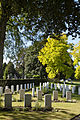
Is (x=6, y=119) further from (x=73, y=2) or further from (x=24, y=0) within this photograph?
(x=73, y=2)

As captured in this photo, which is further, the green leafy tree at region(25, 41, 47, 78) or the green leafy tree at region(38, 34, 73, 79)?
the green leafy tree at region(25, 41, 47, 78)

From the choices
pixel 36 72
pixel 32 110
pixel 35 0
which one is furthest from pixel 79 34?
pixel 36 72

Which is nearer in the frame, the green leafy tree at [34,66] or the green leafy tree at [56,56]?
the green leafy tree at [56,56]

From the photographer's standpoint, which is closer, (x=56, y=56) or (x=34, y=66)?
(x=56, y=56)

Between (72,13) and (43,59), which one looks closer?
(72,13)

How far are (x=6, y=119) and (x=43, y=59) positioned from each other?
1798 centimetres

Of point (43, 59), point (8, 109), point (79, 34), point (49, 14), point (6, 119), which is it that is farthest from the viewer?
point (43, 59)

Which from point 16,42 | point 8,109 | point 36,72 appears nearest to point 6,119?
point 8,109

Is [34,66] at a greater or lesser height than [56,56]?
lesser

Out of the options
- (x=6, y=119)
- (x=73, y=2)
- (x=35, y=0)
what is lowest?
(x=6, y=119)

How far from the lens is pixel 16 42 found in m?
20.9

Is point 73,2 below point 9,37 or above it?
below

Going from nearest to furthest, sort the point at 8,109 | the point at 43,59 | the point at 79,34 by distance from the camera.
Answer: the point at 8,109 → the point at 79,34 → the point at 43,59

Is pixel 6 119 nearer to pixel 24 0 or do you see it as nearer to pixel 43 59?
pixel 24 0
